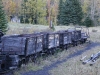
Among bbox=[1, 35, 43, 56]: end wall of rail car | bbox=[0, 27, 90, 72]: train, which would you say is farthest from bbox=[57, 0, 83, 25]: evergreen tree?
bbox=[1, 35, 43, 56]: end wall of rail car

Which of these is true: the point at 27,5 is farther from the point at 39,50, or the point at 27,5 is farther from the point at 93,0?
the point at 39,50

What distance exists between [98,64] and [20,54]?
225 inches

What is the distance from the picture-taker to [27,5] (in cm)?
6731

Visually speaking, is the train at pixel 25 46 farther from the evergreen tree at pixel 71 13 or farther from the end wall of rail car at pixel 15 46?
the evergreen tree at pixel 71 13

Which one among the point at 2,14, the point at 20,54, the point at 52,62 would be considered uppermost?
the point at 2,14

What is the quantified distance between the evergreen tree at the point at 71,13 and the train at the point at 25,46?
1241 inches

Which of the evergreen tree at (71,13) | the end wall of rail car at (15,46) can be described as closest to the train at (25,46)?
the end wall of rail car at (15,46)

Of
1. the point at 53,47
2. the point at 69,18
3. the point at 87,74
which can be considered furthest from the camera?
the point at 69,18

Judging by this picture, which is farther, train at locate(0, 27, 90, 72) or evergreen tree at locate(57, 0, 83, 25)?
evergreen tree at locate(57, 0, 83, 25)

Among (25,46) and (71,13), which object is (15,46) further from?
(71,13)

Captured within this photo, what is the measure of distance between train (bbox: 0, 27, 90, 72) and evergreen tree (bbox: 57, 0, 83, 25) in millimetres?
31531

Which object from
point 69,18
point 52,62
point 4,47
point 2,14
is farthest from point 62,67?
point 69,18

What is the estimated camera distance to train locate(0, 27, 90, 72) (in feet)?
49.0

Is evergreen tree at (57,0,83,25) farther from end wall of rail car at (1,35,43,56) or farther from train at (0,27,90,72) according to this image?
end wall of rail car at (1,35,43,56)
